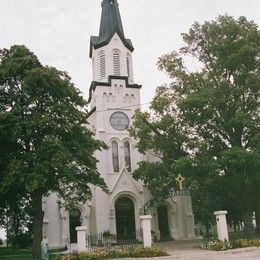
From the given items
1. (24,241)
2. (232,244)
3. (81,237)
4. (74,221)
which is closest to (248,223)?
(232,244)

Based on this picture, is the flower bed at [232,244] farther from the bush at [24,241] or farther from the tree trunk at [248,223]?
the bush at [24,241]

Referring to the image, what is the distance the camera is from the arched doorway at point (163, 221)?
35.9 m

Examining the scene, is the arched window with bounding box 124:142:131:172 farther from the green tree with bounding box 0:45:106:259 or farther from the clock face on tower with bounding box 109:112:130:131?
the green tree with bounding box 0:45:106:259

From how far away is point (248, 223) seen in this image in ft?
86.7

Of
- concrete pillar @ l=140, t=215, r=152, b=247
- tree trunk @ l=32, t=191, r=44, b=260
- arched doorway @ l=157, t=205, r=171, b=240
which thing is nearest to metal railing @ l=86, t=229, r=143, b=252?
arched doorway @ l=157, t=205, r=171, b=240

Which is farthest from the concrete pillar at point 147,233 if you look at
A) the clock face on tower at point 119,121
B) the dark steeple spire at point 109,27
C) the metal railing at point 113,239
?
the dark steeple spire at point 109,27

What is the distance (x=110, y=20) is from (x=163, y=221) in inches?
776

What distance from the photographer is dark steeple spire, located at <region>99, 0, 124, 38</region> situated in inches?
1580

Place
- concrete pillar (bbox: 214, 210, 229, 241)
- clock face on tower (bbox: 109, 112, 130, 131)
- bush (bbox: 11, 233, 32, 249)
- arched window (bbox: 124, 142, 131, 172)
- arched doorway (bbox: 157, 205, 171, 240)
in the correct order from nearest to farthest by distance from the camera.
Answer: concrete pillar (bbox: 214, 210, 229, 241) < arched doorway (bbox: 157, 205, 171, 240) < arched window (bbox: 124, 142, 131, 172) < bush (bbox: 11, 233, 32, 249) < clock face on tower (bbox: 109, 112, 130, 131)

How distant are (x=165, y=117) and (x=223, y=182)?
5543mm

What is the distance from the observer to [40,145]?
22.5 metres

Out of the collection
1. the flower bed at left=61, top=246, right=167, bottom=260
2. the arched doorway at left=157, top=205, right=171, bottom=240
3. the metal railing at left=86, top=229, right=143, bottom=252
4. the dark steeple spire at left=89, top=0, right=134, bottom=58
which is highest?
the dark steeple spire at left=89, top=0, right=134, bottom=58

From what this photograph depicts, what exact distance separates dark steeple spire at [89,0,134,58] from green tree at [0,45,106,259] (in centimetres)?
1570

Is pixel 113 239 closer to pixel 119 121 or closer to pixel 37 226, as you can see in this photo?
pixel 119 121
